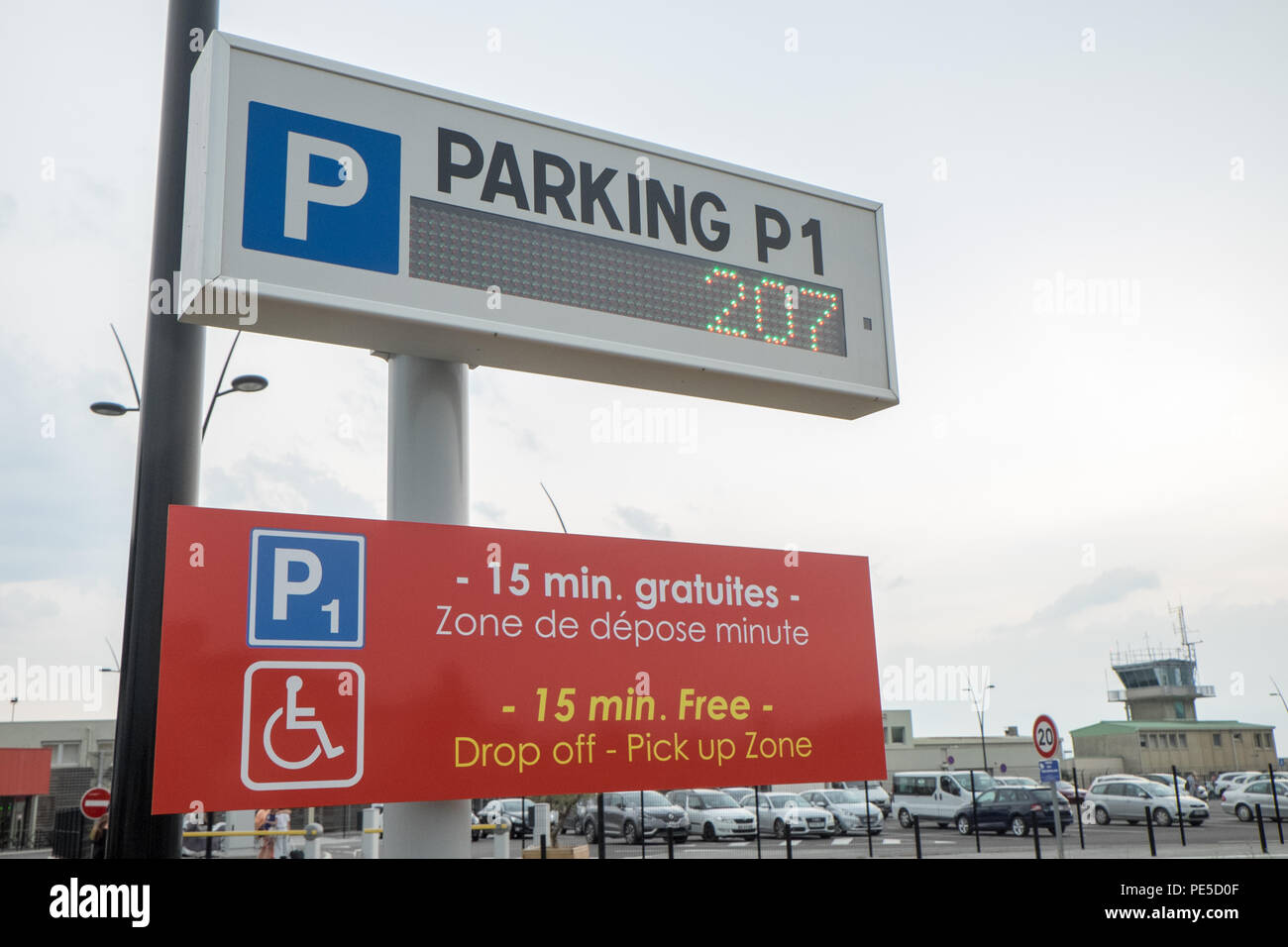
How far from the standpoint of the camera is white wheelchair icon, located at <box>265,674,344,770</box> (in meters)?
3.81

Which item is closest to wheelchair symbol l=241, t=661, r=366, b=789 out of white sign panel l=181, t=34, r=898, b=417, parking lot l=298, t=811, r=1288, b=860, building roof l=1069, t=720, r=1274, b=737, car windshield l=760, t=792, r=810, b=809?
white sign panel l=181, t=34, r=898, b=417

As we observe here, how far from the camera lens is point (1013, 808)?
2717 centimetres

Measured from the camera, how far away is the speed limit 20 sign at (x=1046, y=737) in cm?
1841

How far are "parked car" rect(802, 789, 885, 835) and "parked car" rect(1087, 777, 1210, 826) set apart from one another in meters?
6.54

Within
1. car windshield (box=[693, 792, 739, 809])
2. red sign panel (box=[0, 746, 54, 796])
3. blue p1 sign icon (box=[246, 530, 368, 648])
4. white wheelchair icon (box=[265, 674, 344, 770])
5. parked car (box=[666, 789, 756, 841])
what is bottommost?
parked car (box=[666, 789, 756, 841])

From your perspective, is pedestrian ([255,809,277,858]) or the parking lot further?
the parking lot

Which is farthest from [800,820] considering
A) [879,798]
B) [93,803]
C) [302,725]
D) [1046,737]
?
[302,725]

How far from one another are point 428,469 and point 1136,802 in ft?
104

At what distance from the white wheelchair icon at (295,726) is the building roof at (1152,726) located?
3163 inches

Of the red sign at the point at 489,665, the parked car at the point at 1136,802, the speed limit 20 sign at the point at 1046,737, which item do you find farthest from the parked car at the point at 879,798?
the red sign at the point at 489,665

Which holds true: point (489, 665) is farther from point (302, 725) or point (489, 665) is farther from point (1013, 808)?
point (1013, 808)

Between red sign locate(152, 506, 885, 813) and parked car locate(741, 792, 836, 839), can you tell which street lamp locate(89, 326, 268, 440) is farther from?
parked car locate(741, 792, 836, 839)

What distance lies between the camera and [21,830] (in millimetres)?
33500
